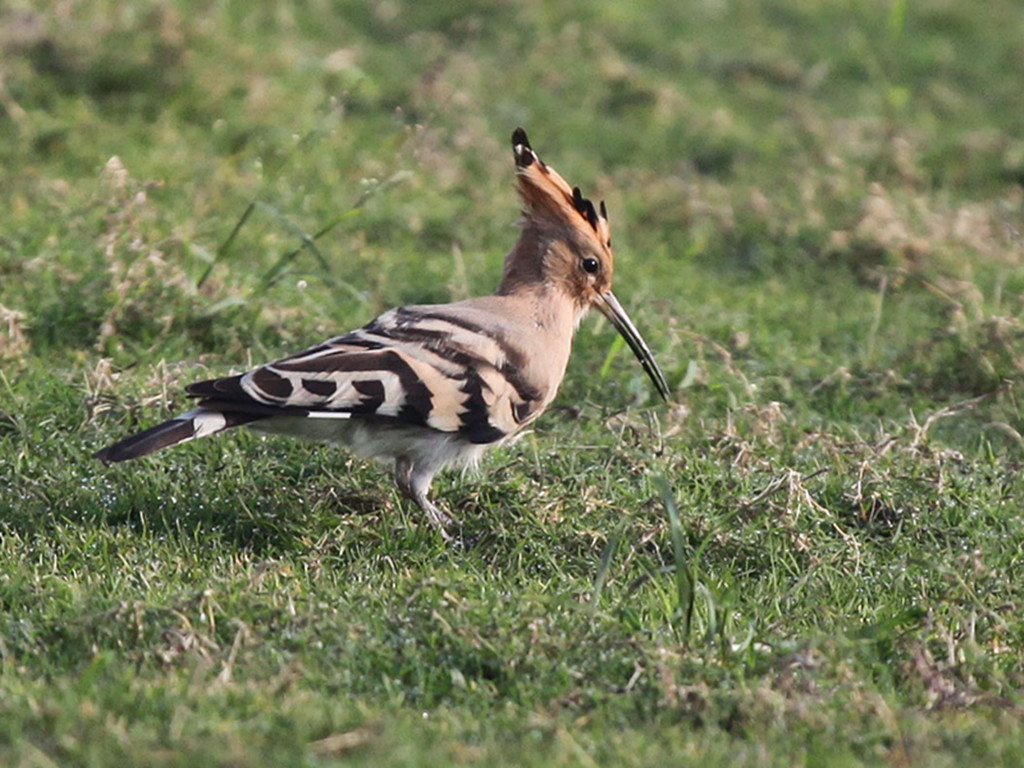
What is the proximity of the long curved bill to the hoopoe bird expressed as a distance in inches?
6.8

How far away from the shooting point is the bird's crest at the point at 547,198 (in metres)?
4.61

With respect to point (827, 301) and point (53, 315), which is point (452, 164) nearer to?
point (827, 301)

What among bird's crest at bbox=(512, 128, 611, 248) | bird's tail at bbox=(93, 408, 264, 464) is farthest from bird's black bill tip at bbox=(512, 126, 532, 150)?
Result: bird's tail at bbox=(93, 408, 264, 464)

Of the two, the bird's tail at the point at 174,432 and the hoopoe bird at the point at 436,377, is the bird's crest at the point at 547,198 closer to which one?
the hoopoe bird at the point at 436,377

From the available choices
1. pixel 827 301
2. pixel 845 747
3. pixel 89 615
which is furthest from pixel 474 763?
pixel 827 301

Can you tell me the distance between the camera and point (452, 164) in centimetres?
692

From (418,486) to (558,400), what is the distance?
98 centimetres

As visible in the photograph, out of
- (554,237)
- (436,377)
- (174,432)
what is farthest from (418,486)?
(554,237)

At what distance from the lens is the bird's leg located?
4035mm

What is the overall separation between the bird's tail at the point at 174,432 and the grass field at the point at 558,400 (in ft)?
0.81

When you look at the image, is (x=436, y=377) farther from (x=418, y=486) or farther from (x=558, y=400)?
(x=558, y=400)

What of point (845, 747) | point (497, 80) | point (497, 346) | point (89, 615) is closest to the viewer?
point (845, 747)

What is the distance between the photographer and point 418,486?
412 centimetres

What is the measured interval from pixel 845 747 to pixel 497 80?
550 cm
